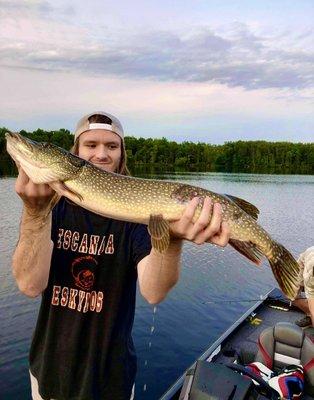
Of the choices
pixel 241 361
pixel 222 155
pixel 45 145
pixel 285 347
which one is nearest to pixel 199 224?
pixel 45 145

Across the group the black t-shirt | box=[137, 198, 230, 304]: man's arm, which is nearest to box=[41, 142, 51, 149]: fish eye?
the black t-shirt

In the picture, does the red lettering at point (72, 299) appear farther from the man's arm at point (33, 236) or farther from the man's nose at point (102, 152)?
the man's nose at point (102, 152)

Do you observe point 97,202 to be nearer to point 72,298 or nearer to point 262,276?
point 72,298

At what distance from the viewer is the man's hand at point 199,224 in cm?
225

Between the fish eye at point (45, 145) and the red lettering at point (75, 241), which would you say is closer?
the red lettering at point (75, 241)

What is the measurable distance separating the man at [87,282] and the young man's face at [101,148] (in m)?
0.45

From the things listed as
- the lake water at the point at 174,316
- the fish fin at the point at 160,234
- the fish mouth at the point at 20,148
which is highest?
the fish mouth at the point at 20,148

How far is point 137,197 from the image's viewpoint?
257cm

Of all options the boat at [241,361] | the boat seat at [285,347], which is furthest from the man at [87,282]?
A: the boat seat at [285,347]

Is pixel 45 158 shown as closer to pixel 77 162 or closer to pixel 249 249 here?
pixel 77 162

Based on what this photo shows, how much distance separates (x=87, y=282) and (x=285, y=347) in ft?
9.19

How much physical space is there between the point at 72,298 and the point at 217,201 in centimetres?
101

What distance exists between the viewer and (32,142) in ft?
8.97

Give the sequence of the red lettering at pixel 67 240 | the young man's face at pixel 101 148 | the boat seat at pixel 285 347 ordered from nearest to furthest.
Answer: the red lettering at pixel 67 240, the young man's face at pixel 101 148, the boat seat at pixel 285 347
